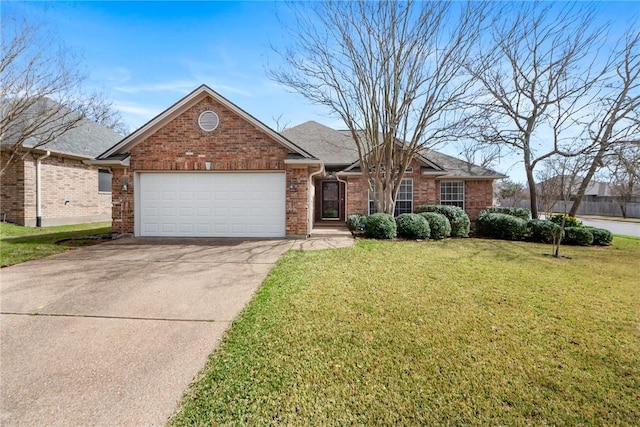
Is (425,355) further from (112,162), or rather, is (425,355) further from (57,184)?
(57,184)

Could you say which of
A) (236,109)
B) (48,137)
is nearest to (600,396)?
(236,109)

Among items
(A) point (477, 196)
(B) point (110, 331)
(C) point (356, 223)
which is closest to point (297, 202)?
(C) point (356, 223)

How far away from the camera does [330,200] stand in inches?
692

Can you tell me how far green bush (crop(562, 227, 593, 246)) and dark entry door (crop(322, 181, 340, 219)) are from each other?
10.6 m

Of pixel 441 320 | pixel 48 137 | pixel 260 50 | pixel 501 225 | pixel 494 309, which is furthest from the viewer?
pixel 48 137

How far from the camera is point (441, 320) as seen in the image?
3.88 m

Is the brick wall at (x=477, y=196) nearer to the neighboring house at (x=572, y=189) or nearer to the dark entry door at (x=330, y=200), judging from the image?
the neighboring house at (x=572, y=189)

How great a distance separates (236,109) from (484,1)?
354 inches

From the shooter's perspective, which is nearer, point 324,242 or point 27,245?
point 27,245

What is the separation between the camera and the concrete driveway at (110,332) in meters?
2.34

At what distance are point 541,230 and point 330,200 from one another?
33.7 feet

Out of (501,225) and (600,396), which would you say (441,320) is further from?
(501,225)

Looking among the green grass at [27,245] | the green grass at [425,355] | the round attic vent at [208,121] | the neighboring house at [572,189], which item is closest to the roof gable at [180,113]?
the round attic vent at [208,121]

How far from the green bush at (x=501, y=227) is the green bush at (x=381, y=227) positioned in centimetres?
430
